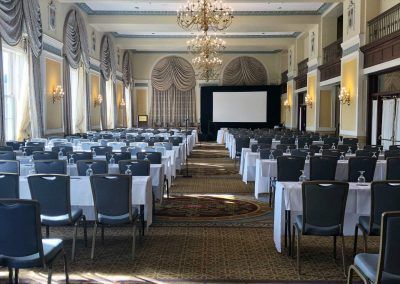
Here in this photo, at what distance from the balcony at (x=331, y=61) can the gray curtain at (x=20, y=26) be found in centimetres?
1030

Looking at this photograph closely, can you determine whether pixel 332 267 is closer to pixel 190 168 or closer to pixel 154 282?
pixel 154 282

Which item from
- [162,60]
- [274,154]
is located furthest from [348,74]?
[162,60]

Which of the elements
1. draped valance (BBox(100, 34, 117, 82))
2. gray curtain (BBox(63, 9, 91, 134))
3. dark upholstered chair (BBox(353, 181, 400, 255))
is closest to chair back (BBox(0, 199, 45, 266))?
dark upholstered chair (BBox(353, 181, 400, 255))

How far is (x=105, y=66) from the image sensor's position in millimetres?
23156

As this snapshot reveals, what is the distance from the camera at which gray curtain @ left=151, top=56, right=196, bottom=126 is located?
30.9 m

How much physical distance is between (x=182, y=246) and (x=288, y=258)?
128 centimetres

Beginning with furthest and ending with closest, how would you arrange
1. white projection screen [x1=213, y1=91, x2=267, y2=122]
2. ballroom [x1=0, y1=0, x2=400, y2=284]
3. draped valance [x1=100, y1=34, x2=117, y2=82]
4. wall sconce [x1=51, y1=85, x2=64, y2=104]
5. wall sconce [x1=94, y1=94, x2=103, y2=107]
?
white projection screen [x1=213, y1=91, x2=267, y2=122] < draped valance [x1=100, y1=34, x2=117, y2=82] < wall sconce [x1=94, y1=94, x2=103, y2=107] < wall sconce [x1=51, y1=85, x2=64, y2=104] < ballroom [x1=0, y1=0, x2=400, y2=284]

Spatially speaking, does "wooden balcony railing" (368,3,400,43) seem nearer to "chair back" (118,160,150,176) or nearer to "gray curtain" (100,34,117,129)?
"chair back" (118,160,150,176)

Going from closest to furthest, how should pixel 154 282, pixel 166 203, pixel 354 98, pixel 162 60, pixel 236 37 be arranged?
pixel 154 282 < pixel 166 203 < pixel 354 98 < pixel 236 37 < pixel 162 60

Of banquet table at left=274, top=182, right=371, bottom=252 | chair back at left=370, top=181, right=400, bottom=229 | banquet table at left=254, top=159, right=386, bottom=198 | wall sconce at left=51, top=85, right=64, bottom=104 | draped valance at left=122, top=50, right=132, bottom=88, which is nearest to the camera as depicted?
chair back at left=370, top=181, right=400, bottom=229

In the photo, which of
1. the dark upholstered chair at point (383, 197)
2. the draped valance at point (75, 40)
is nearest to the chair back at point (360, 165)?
the dark upholstered chair at point (383, 197)

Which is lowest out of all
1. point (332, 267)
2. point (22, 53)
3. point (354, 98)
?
point (332, 267)

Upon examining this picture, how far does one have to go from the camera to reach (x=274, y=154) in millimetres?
9633

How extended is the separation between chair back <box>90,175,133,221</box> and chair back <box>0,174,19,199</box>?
0.83m
